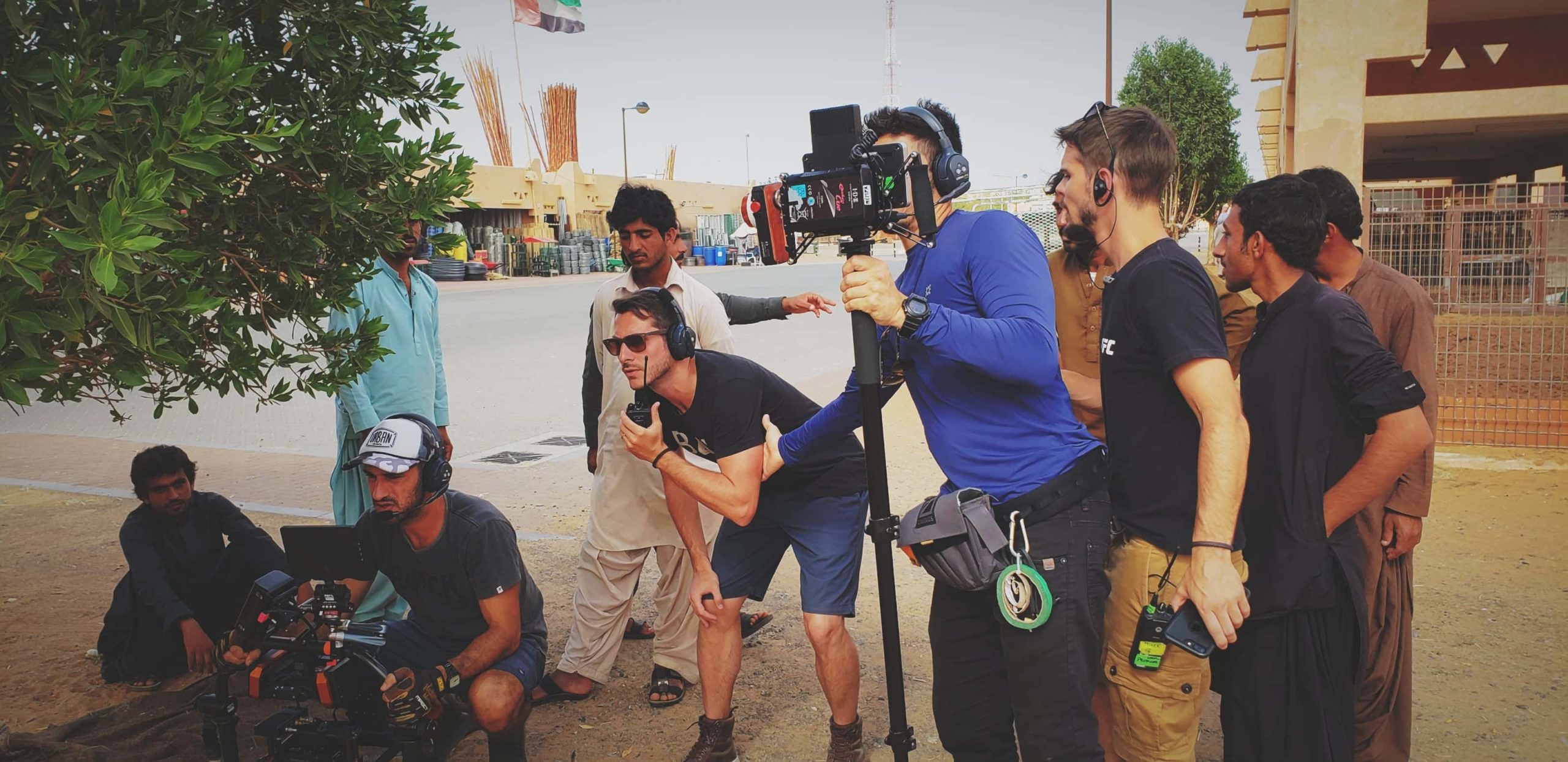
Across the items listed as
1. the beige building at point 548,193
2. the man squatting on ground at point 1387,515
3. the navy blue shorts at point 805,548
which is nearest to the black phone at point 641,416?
the navy blue shorts at point 805,548

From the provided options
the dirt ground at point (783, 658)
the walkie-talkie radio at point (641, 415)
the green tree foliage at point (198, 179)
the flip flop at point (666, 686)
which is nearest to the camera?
the green tree foliage at point (198, 179)

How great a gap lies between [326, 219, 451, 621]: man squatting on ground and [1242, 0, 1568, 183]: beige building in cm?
785

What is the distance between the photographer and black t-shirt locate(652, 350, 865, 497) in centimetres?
359

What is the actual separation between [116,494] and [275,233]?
6.52m

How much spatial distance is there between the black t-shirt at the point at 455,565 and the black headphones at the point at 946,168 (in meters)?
2.01

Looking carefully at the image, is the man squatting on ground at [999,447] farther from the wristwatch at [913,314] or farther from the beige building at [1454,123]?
the beige building at [1454,123]

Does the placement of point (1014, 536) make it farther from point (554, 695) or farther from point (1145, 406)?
point (554, 695)

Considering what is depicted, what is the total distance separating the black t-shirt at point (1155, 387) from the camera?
2479mm

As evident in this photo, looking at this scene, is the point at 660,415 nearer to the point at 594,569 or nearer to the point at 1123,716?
the point at 594,569

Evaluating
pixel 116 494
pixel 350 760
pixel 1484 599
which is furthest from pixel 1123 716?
pixel 116 494

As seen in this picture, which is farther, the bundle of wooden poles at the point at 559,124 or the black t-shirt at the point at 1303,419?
the bundle of wooden poles at the point at 559,124

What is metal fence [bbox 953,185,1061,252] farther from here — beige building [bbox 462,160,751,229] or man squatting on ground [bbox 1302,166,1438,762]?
beige building [bbox 462,160,751,229]

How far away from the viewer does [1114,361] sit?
269 cm

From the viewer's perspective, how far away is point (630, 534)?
4.61 m
